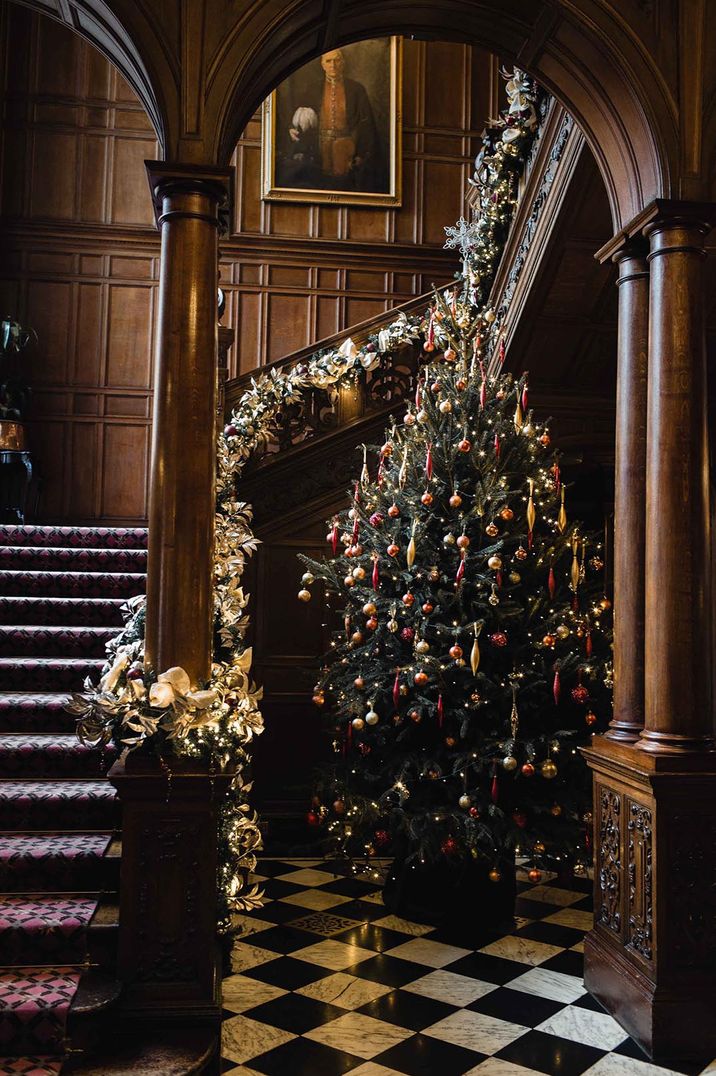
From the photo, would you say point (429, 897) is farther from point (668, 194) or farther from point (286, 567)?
point (668, 194)

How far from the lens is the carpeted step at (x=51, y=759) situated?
12.8 feet

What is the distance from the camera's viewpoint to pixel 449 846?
441 centimetres

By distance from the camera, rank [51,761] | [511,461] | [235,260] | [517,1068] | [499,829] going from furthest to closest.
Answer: [235,260] < [511,461] < [499,829] < [51,761] < [517,1068]

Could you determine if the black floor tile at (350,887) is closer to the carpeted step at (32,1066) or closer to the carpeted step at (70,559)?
the carpeted step at (70,559)

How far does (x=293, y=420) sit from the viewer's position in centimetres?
651

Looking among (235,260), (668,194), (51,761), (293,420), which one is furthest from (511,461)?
(235,260)

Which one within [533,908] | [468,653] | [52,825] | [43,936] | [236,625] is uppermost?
[236,625]

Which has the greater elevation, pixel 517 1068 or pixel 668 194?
pixel 668 194

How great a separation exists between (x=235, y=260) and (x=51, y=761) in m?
6.09

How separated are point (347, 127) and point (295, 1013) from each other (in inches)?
315

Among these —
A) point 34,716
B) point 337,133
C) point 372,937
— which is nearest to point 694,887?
point 372,937

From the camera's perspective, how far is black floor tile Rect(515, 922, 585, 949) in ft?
14.6

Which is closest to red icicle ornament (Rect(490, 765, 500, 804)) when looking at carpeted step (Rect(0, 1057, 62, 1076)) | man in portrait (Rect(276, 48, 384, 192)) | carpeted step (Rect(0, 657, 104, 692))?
carpeted step (Rect(0, 657, 104, 692))

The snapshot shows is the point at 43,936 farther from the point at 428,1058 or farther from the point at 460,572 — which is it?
the point at 460,572
